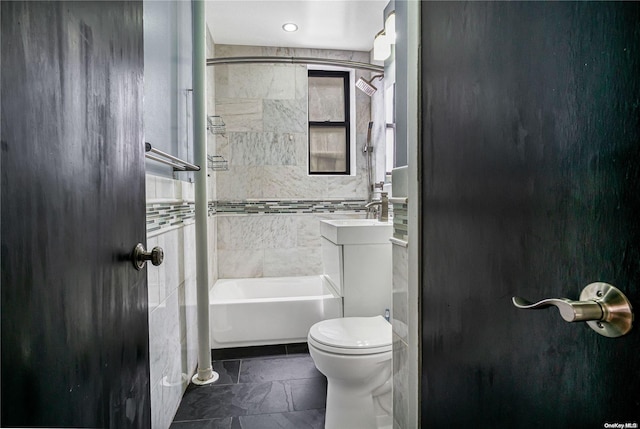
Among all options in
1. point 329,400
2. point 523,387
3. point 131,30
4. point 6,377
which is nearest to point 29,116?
point 6,377

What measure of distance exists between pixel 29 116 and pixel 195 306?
189 centimetres

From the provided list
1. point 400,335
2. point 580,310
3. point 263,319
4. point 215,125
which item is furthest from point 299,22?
point 580,310

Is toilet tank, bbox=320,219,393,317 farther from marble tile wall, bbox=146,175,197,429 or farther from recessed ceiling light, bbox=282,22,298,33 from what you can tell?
recessed ceiling light, bbox=282,22,298,33

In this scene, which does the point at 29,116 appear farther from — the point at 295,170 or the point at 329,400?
the point at 295,170

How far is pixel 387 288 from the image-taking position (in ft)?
7.07

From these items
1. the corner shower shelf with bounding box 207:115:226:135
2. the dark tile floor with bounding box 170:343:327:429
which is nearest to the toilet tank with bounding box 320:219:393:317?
the dark tile floor with bounding box 170:343:327:429

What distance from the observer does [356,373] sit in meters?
1.56

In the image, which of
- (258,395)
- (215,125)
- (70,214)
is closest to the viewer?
(70,214)

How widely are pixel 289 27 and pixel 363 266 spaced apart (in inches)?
85.2

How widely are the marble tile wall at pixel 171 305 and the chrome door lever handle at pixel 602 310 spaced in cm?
119

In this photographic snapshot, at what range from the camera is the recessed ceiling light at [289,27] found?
2.98 metres

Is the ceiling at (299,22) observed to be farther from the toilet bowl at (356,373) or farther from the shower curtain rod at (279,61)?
the toilet bowl at (356,373)

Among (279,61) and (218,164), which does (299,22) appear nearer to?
(279,61)

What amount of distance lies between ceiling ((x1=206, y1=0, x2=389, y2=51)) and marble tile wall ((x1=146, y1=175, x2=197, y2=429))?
5.20ft
